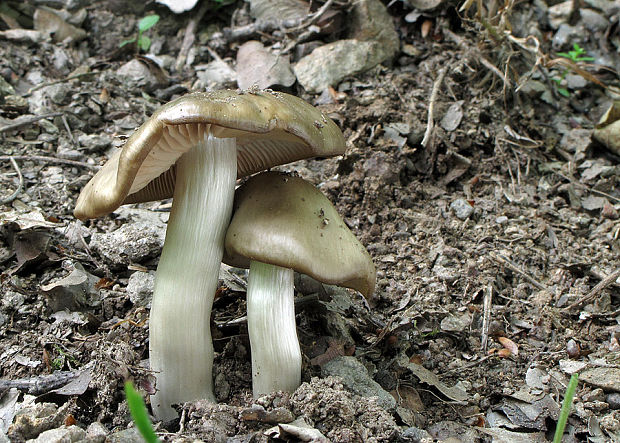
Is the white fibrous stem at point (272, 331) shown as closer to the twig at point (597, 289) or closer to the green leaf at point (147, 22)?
the twig at point (597, 289)

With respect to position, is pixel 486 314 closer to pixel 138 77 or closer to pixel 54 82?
pixel 138 77

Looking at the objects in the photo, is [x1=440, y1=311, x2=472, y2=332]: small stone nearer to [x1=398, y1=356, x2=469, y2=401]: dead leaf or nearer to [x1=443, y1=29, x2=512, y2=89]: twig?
[x1=398, y1=356, x2=469, y2=401]: dead leaf

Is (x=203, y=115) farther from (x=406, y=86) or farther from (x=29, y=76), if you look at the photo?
(x=29, y=76)

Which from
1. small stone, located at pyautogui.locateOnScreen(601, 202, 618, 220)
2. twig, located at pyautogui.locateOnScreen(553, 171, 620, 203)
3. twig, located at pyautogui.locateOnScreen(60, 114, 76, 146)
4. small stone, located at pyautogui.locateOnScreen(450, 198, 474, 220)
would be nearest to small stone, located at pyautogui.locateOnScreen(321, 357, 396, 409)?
small stone, located at pyautogui.locateOnScreen(450, 198, 474, 220)

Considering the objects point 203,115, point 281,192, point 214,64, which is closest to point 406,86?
point 214,64

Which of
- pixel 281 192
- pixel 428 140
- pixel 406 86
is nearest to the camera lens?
pixel 281 192

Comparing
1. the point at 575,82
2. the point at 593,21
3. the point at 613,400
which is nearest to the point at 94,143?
the point at 613,400

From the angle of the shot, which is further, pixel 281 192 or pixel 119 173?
pixel 281 192
